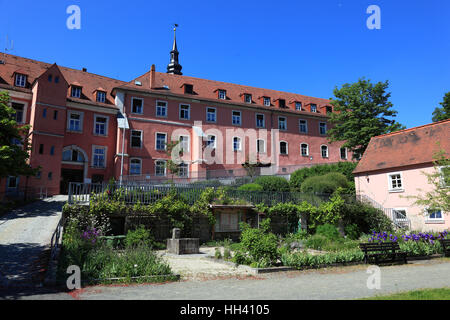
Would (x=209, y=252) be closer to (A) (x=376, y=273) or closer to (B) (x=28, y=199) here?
(A) (x=376, y=273)

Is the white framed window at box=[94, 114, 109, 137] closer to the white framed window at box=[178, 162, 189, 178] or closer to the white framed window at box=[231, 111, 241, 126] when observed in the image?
the white framed window at box=[178, 162, 189, 178]

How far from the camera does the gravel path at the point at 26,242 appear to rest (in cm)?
823

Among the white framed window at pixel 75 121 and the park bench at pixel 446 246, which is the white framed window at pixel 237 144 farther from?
the park bench at pixel 446 246

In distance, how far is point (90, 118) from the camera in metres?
31.7

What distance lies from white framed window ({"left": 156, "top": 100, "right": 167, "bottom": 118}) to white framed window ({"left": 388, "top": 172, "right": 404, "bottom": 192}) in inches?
864

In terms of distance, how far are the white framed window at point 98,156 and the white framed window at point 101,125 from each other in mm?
1410

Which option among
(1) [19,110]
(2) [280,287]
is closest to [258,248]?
(2) [280,287]

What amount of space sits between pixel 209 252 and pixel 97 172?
19.9 metres

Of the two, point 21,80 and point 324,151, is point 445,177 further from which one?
point 21,80

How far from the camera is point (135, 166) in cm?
3250

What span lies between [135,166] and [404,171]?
76.2 feet

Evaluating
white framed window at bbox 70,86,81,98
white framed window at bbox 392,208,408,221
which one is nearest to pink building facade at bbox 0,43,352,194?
white framed window at bbox 70,86,81,98

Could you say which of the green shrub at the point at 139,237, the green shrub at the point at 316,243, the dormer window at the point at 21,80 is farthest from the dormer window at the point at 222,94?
the green shrub at the point at 139,237
